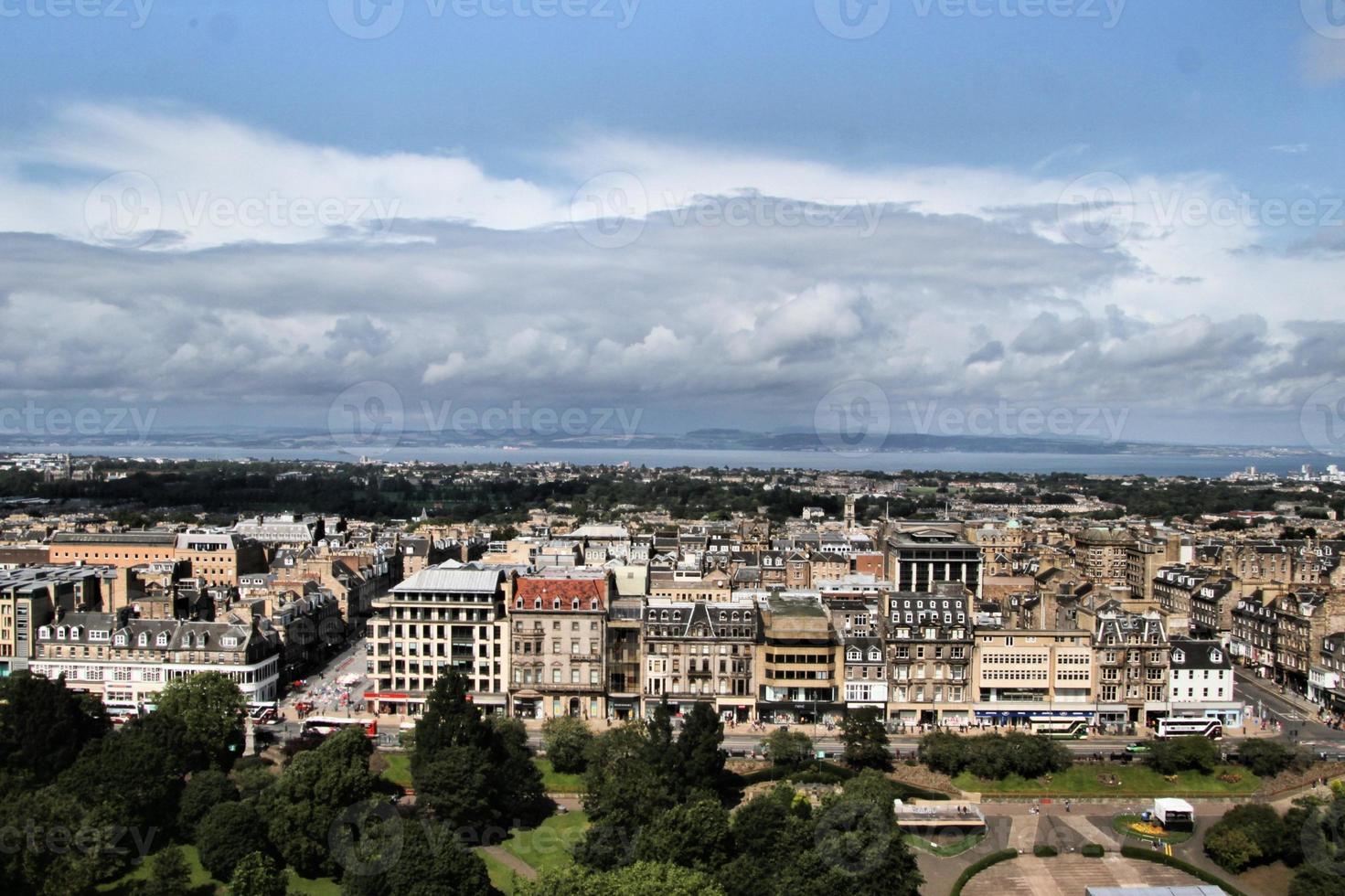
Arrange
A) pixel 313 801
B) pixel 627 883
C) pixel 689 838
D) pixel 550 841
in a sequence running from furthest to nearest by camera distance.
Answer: pixel 550 841 < pixel 313 801 < pixel 689 838 < pixel 627 883

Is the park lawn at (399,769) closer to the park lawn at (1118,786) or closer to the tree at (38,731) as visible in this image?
the tree at (38,731)

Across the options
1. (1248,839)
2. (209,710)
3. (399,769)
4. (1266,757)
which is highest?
(209,710)

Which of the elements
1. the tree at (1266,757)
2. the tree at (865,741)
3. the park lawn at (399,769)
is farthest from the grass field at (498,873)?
the tree at (1266,757)

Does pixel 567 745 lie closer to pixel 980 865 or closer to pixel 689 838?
pixel 689 838

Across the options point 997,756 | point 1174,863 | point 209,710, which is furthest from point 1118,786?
point 209,710

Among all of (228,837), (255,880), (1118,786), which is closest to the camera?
(255,880)

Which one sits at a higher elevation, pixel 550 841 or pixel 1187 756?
pixel 1187 756

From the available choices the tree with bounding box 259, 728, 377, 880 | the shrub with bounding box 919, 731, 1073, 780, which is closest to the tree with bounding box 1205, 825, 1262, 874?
the shrub with bounding box 919, 731, 1073, 780
